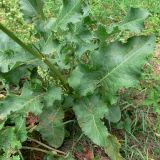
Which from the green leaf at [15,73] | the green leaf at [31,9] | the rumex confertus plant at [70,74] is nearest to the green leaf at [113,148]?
the rumex confertus plant at [70,74]

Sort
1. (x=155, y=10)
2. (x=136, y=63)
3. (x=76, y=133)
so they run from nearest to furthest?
(x=136, y=63) < (x=76, y=133) < (x=155, y=10)

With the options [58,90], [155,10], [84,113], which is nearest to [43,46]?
[58,90]

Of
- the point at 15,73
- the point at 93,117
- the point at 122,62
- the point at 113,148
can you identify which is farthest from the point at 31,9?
the point at 113,148

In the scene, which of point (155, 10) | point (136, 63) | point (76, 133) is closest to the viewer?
point (136, 63)

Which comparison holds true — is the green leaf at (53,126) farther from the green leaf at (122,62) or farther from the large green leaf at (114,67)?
the green leaf at (122,62)

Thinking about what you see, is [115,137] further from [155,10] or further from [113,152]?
[155,10]

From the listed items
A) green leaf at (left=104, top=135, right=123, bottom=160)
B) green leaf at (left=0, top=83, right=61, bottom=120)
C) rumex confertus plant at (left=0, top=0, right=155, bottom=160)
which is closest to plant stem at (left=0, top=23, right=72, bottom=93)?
rumex confertus plant at (left=0, top=0, right=155, bottom=160)
